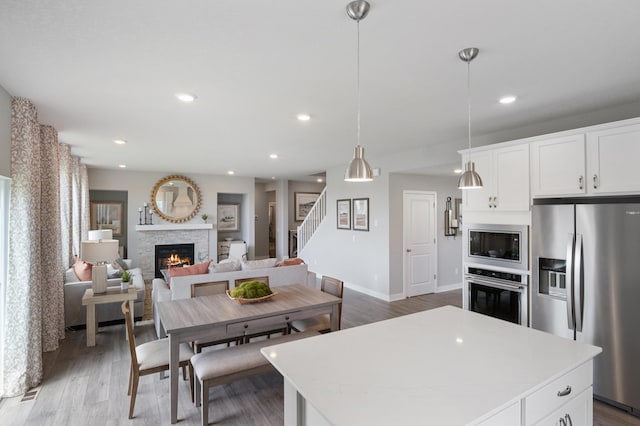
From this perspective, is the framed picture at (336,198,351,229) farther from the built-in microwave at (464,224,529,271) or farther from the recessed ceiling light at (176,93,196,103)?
the recessed ceiling light at (176,93,196,103)

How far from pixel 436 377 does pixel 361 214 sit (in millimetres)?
5192

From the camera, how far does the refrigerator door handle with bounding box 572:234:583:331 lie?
9.13 ft

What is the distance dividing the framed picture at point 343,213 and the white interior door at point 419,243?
4.21 feet

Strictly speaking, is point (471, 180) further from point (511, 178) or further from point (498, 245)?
point (498, 245)

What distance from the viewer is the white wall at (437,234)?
5.90 m

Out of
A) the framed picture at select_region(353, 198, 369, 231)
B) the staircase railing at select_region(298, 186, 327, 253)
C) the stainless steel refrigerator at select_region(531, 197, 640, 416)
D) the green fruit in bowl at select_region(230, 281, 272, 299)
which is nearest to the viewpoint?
the stainless steel refrigerator at select_region(531, 197, 640, 416)

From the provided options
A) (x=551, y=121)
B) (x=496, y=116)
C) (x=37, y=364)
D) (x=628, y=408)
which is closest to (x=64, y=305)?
(x=37, y=364)

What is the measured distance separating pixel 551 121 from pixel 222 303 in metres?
4.06

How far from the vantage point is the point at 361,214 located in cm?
652

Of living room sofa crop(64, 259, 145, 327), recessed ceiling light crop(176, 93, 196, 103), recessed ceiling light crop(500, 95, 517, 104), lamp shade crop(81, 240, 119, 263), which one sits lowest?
living room sofa crop(64, 259, 145, 327)

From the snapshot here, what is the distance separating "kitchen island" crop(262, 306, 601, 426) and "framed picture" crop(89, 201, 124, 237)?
7948 millimetres

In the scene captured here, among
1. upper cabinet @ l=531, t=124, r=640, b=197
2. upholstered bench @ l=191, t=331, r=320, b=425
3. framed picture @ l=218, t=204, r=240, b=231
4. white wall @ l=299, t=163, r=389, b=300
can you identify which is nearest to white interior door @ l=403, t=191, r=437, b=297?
white wall @ l=299, t=163, r=389, b=300

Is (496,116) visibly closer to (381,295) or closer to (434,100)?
(434,100)

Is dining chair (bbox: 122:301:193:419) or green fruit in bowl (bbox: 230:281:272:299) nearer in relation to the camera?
dining chair (bbox: 122:301:193:419)
